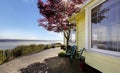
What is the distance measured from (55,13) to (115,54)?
5573mm

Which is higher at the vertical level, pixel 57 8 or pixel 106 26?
pixel 57 8

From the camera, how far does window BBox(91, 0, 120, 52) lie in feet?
13.9

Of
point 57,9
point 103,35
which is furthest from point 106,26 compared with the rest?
point 57,9

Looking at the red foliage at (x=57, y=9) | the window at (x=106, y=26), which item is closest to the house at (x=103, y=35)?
the window at (x=106, y=26)

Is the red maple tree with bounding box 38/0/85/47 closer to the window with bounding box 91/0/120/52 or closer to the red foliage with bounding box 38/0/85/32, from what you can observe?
the red foliage with bounding box 38/0/85/32

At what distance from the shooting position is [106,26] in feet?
15.9

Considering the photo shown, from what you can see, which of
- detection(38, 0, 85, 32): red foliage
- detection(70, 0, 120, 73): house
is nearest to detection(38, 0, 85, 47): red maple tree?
detection(38, 0, 85, 32): red foliage

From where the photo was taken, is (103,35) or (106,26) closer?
(106,26)

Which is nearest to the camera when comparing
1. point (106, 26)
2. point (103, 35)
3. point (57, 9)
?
point (106, 26)

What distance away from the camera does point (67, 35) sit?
39.5 feet

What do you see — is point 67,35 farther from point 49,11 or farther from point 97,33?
point 97,33

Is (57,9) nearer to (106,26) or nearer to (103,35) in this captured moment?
(103,35)

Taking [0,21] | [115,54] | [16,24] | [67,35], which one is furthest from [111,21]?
[16,24]

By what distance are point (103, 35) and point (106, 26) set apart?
37 cm
